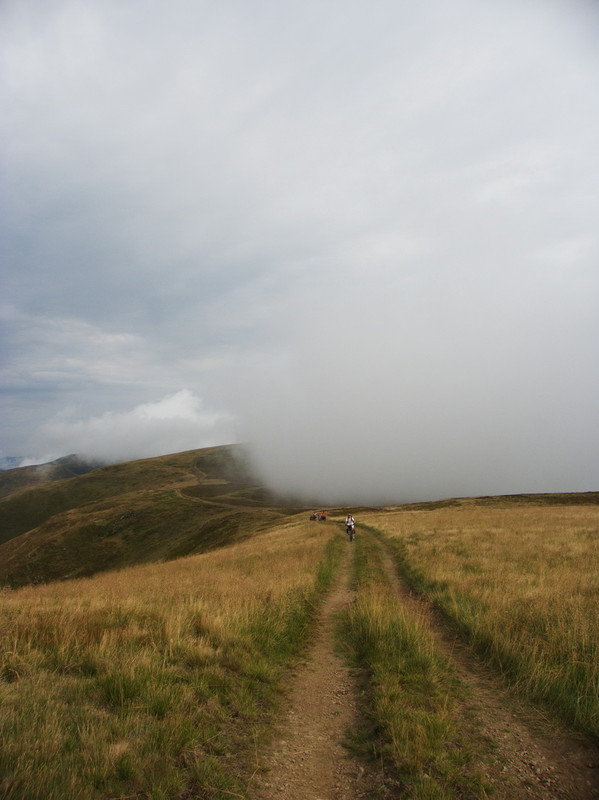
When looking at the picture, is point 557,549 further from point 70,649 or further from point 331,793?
point 70,649

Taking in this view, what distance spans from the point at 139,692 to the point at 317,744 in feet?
8.31

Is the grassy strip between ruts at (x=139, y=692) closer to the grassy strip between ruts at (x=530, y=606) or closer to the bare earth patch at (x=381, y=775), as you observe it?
A: the bare earth patch at (x=381, y=775)

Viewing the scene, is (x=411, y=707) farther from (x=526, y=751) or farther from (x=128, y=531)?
(x=128, y=531)

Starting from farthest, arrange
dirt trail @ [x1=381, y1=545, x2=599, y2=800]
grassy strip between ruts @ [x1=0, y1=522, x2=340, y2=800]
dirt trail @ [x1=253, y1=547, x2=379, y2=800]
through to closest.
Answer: dirt trail @ [x1=253, y1=547, x2=379, y2=800]
dirt trail @ [x1=381, y1=545, x2=599, y2=800]
grassy strip between ruts @ [x1=0, y1=522, x2=340, y2=800]

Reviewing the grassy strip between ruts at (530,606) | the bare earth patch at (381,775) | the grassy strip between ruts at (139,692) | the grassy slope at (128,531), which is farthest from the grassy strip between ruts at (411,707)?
the grassy slope at (128,531)

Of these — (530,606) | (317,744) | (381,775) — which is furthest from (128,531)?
(381,775)

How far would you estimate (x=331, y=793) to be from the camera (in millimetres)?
4430

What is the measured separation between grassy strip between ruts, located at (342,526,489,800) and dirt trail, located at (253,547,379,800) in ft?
1.14

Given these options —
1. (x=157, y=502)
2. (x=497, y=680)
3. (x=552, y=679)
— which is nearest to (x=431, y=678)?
(x=497, y=680)

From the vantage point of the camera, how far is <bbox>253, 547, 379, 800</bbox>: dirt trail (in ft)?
14.6

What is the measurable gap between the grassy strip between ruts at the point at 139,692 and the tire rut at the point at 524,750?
9.82 ft

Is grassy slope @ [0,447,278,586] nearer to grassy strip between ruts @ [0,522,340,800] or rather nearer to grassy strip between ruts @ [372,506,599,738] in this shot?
grassy strip between ruts @ [372,506,599,738]

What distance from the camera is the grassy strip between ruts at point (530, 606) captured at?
20.3 ft

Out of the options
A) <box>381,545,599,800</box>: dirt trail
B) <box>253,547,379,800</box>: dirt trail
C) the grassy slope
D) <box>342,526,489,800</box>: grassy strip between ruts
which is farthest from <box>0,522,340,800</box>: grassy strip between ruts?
the grassy slope
